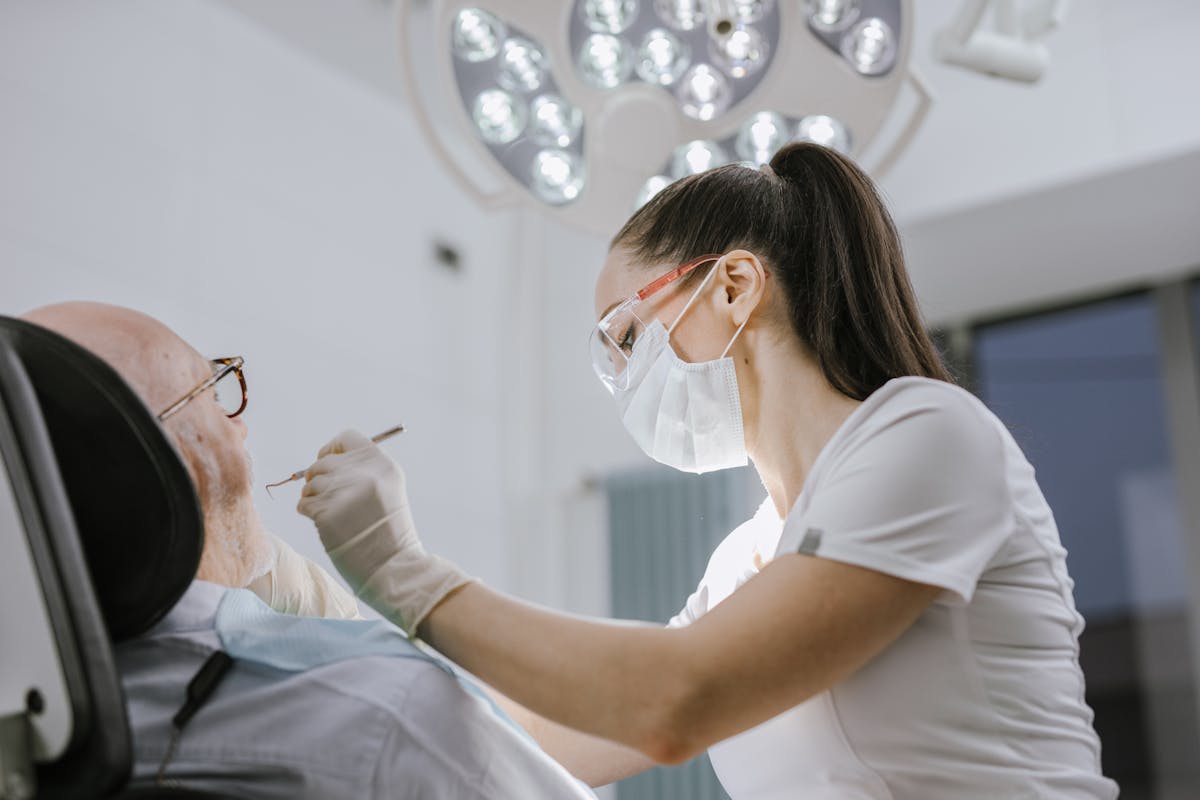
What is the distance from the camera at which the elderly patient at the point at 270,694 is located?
3.24 ft

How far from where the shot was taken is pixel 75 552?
0.86 meters

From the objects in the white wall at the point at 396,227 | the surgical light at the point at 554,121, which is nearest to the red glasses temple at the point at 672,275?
the surgical light at the point at 554,121

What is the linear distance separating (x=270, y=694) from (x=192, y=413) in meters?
0.31

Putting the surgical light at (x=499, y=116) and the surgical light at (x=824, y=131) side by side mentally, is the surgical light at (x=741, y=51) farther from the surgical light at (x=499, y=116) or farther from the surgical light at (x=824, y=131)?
the surgical light at (x=499, y=116)

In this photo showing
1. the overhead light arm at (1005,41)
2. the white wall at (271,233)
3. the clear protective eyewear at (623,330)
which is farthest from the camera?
the white wall at (271,233)

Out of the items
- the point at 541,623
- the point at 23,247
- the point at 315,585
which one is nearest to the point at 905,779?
the point at 541,623

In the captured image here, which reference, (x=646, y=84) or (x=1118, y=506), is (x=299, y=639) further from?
(x=1118, y=506)

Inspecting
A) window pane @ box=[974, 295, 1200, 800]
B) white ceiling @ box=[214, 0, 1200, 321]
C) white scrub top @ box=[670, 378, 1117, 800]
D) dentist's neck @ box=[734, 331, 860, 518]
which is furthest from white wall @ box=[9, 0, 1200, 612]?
white scrub top @ box=[670, 378, 1117, 800]

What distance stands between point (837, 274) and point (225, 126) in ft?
6.27

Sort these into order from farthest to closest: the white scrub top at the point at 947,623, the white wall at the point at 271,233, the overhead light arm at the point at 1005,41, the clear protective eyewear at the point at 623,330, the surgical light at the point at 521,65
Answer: the white wall at the point at 271,233
the overhead light arm at the point at 1005,41
the surgical light at the point at 521,65
the clear protective eyewear at the point at 623,330
the white scrub top at the point at 947,623

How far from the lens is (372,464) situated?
121 centimetres

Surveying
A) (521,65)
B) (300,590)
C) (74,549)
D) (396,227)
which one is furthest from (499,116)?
(396,227)

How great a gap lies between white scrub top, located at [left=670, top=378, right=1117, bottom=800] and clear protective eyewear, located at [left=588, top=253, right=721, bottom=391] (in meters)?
0.34

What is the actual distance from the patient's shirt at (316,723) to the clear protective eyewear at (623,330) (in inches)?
20.3
